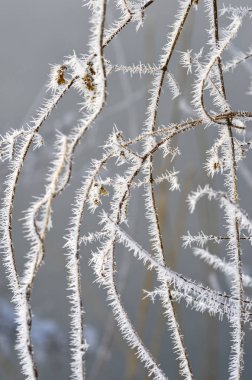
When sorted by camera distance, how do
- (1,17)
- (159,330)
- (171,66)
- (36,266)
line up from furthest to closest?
(1,17) → (171,66) → (159,330) → (36,266)

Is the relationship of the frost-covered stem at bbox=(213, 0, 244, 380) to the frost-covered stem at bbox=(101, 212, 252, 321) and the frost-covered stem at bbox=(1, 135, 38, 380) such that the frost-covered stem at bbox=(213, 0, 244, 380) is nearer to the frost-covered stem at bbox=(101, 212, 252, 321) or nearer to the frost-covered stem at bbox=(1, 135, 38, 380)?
the frost-covered stem at bbox=(101, 212, 252, 321)

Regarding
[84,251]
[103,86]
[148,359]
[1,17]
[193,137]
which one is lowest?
[148,359]

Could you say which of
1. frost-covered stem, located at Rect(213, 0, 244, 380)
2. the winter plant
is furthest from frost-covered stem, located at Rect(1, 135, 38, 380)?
frost-covered stem, located at Rect(213, 0, 244, 380)

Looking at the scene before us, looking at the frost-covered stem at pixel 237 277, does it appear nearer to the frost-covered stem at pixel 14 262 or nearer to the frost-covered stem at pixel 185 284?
the frost-covered stem at pixel 185 284

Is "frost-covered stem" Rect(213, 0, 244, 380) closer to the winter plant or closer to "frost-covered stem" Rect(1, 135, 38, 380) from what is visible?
the winter plant

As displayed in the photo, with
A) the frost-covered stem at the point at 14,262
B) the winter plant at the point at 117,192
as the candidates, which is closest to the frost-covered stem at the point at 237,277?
the winter plant at the point at 117,192

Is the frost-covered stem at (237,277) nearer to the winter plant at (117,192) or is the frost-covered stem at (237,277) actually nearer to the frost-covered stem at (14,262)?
the winter plant at (117,192)

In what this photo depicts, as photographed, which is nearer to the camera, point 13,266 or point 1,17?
point 13,266

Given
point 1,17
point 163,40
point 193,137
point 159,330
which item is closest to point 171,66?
point 163,40


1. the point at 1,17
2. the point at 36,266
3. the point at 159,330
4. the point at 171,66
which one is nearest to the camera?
the point at 36,266

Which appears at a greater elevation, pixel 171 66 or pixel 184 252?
pixel 171 66

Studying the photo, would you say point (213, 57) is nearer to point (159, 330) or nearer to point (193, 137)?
point (159, 330)
